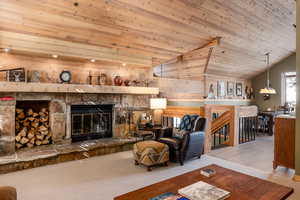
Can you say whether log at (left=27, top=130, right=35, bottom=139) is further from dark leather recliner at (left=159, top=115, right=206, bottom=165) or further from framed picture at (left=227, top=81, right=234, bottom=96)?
framed picture at (left=227, top=81, right=234, bottom=96)

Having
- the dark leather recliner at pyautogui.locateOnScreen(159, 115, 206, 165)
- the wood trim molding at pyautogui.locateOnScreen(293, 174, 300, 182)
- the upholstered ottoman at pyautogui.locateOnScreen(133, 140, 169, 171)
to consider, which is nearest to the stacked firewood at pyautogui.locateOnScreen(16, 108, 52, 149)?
the upholstered ottoman at pyautogui.locateOnScreen(133, 140, 169, 171)

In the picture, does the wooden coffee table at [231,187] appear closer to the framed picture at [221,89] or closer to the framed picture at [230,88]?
the framed picture at [221,89]

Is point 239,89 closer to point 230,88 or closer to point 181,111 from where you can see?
point 230,88

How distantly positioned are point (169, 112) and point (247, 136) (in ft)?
8.71

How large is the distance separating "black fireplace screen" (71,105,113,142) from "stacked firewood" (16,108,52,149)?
0.59m

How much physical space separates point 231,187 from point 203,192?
0.34 m

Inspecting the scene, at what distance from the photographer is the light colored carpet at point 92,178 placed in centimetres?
265

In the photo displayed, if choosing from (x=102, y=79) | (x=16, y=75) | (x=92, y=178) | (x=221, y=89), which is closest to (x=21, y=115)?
(x=16, y=75)

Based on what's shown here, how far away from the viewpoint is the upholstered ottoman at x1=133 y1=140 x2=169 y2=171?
345 cm

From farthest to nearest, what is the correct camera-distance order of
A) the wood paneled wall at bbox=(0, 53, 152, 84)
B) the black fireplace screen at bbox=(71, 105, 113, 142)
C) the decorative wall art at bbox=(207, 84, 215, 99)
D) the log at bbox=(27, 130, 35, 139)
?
the decorative wall art at bbox=(207, 84, 215, 99) < the black fireplace screen at bbox=(71, 105, 113, 142) < the log at bbox=(27, 130, 35, 139) < the wood paneled wall at bbox=(0, 53, 152, 84)

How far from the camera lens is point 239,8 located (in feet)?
14.4

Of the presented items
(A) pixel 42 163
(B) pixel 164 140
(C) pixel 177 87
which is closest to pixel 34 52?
(A) pixel 42 163

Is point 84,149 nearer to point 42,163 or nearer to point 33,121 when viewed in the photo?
point 42,163

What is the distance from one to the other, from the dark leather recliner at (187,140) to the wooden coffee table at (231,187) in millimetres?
1604
